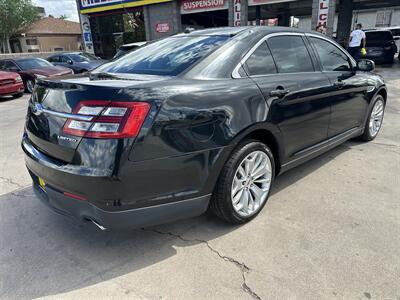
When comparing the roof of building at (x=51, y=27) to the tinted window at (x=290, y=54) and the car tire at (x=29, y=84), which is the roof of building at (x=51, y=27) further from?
the tinted window at (x=290, y=54)

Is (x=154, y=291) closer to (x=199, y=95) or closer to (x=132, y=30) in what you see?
(x=199, y=95)

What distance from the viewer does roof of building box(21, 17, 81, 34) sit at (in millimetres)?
43934

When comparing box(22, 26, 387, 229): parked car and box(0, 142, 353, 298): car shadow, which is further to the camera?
box(0, 142, 353, 298): car shadow

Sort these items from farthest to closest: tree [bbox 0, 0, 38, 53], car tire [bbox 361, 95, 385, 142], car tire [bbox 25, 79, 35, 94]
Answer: tree [bbox 0, 0, 38, 53], car tire [bbox 25, 79, 35, 94], car tire [bbox 361, 95, 385, 142]

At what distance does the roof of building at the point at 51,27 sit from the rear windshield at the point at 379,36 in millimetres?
41837

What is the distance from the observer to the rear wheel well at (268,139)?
2.77m

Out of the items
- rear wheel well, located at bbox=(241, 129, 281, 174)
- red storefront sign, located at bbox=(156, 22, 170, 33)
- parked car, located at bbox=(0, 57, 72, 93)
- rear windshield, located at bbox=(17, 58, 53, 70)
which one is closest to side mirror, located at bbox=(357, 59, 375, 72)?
rear wheel well, located at bbox=(241, 129, 281, 174)

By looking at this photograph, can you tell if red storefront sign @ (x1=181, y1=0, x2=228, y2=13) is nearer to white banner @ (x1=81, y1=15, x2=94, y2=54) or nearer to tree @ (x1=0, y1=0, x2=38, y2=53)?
white banner @ (x1=81, y1=15, x2=94, y2=54)

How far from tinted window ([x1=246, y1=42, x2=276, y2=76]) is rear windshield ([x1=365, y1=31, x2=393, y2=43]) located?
1556 cm

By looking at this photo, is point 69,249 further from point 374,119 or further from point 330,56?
point 374,119

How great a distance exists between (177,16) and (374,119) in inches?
667

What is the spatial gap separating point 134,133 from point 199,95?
569mm

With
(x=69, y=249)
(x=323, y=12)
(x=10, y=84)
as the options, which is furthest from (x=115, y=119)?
(x=323, y=12)

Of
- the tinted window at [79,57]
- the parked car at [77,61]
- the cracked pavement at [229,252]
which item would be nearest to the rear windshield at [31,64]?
the parked car at [77,61]
